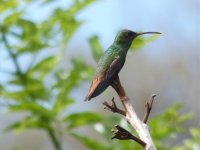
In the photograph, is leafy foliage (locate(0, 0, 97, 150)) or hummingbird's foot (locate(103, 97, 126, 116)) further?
leafy foliage (locate(0, 0, 97, 150))

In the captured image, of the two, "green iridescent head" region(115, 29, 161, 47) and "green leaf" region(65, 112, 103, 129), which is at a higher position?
"green leaf" region(65, 112, 103, 129)

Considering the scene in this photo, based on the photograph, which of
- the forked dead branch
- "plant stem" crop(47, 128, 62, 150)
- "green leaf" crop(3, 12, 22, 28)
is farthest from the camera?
"green leaf" crop(3, 12, 22, 28)

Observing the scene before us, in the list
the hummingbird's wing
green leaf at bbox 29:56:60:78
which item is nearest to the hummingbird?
the hummingbird's wing

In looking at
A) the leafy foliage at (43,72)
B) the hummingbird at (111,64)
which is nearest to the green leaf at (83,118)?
the leafy foliage at (43,72)

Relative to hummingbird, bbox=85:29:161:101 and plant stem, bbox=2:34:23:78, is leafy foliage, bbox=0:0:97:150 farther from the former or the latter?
hummingbird, bbox=85:29:161:101

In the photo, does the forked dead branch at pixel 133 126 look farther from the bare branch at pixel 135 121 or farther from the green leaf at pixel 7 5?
the green leaf at pixel 7 5

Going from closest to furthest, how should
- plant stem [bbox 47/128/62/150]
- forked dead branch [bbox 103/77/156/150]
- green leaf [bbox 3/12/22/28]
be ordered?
forked dead branch [bbox 103/77/156/150]
plant stem [bbox 47/128/62/150]
green leaf [bbox 3/12/22/28]

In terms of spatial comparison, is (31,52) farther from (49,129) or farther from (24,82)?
(49,129)
